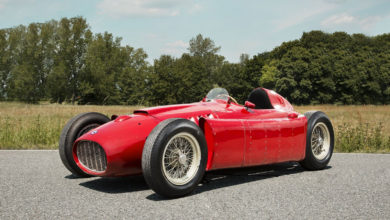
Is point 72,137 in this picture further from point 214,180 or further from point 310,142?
point 310,142

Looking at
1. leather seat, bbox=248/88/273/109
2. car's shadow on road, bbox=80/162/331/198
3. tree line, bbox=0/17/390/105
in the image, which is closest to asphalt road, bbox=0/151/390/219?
car's shadow on road, bbox=80/162/331/198

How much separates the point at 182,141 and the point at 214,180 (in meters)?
1.14

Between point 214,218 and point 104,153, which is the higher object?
point 104,153

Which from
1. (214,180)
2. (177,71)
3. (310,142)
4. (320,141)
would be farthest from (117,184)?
(177,71)

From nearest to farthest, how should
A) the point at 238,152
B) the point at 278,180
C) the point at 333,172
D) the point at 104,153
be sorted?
the point at 104,153
the point at 238,152
the point at 278,180
the point at 333,172

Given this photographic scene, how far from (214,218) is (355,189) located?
2295mm

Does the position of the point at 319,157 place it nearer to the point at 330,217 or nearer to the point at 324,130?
the point at 324,130

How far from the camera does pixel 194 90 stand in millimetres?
73500

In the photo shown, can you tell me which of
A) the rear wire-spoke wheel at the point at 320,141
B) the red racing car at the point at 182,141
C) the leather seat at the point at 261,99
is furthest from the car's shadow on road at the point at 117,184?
the rear wire-spoke wheel at the point at 320,141

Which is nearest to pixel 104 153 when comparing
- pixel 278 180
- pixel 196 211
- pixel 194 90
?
pixel 196 211

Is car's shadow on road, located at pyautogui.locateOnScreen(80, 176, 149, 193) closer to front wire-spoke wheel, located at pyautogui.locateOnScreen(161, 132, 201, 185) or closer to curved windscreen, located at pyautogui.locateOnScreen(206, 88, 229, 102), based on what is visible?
front wire-spoke wheel, located at pyautogui.locateOnScreen(161, 132, 201, 185)

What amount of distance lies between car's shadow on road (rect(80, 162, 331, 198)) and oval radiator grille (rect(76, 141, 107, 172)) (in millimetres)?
323

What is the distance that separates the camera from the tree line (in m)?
63.5

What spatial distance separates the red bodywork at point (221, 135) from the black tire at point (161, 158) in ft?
1.41
